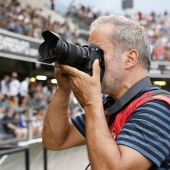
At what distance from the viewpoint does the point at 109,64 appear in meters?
1.59

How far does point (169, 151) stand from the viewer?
145 centimetres

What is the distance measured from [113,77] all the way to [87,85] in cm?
16

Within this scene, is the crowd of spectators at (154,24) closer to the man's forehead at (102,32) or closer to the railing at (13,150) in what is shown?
the railing at (13,150)

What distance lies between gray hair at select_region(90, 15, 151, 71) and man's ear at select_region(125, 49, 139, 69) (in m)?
0.02

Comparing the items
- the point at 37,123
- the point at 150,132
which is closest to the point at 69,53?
the point at 150,132

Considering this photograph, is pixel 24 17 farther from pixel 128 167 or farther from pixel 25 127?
pixel 128 167

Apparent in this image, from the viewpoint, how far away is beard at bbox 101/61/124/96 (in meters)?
1.59

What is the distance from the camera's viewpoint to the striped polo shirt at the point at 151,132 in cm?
138

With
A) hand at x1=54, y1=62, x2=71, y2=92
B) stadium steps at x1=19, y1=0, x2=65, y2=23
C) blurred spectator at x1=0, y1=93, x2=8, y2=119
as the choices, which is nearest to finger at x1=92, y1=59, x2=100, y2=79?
hand at x1=54, y1=62, x2=71, y2=92

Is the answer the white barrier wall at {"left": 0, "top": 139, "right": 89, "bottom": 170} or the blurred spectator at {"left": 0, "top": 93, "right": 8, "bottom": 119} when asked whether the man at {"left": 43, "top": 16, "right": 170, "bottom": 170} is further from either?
the blurred spectator at {"left": 0, "top": 93, "right": 8, "bottom": 119}

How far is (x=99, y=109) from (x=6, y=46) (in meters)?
10.1

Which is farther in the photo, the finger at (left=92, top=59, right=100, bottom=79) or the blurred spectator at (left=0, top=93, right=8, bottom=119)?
the blurred spectator at (left=0, top=93, right=8, bottom=119)

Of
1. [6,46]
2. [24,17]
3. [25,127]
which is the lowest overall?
[25,127]

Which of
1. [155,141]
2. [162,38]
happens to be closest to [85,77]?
[155,141]
